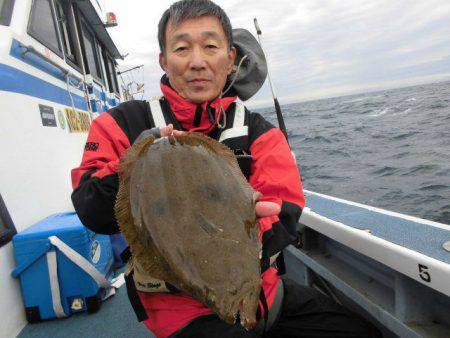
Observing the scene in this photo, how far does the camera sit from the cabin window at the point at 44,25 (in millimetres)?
4500

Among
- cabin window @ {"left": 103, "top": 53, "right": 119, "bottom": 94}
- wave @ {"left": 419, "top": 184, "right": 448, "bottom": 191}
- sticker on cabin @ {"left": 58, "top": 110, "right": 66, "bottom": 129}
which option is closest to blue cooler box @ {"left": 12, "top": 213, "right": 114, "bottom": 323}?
sticker on cabin @ {"left": 58, "top": 110, "right": 66, "bottom": 129}

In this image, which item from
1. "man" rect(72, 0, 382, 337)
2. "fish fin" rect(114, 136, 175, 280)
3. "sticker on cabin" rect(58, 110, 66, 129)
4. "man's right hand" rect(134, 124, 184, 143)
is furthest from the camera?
"sticker on cabin" rect(58, 110, 66, 129)

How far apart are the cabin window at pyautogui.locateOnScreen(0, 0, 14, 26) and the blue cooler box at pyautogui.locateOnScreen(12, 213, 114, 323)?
225 cm

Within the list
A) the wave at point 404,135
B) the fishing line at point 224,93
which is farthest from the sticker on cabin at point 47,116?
the wave at point 404,135

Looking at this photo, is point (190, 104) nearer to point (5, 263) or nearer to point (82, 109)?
point (5, 263)

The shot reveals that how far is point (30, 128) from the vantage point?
151 inches

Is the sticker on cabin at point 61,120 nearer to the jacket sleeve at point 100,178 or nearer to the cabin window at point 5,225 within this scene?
the cabin window at point 5,225

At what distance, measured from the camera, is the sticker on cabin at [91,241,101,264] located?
10.8ft

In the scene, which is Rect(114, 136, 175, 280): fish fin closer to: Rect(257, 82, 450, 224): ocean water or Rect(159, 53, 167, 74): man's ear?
Rect(159, 53, 167, 74): man's ear

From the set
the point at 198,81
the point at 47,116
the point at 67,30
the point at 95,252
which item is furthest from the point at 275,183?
the point at 67,30

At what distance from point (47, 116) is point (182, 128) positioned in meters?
2.84

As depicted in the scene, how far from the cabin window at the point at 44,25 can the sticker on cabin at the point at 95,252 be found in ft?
8.73

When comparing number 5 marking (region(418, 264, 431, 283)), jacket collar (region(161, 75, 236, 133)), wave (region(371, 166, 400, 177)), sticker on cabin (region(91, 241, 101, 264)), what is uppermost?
jacket collar (region(161, 75, 236, 133))

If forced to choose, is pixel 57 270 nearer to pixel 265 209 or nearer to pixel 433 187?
pixel 265 209
